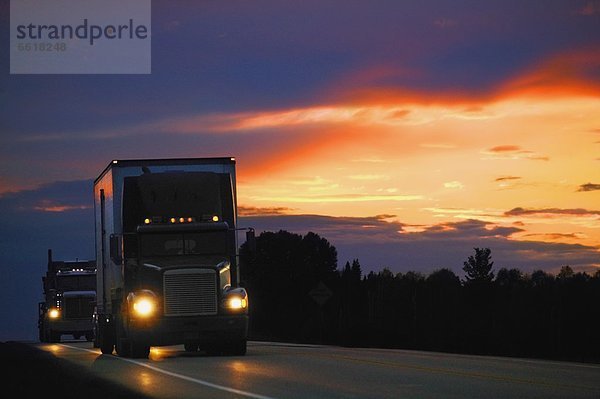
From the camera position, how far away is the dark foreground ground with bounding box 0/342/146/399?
1861cm

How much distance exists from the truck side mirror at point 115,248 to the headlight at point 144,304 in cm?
118

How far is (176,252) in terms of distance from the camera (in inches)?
1160

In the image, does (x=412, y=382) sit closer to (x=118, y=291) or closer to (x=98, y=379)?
(x=98, y=379)

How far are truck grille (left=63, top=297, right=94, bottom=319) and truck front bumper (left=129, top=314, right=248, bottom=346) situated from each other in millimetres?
27359

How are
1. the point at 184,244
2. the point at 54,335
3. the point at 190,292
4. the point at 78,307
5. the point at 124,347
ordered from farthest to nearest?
the point at 54,335, the point at 78,307, the point at 124,347, the point at 184,244, the point at 190,292

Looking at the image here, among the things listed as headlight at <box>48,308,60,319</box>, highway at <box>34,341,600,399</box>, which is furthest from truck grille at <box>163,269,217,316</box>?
headlight at <box>48,308,60,319</box>

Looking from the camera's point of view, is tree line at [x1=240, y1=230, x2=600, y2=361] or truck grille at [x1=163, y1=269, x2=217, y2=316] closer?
truck grille at [x1=163, y1=269, x2=217, y2=316]

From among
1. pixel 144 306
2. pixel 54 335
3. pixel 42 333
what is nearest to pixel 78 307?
pixel 54 335

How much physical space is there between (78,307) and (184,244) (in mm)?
27890

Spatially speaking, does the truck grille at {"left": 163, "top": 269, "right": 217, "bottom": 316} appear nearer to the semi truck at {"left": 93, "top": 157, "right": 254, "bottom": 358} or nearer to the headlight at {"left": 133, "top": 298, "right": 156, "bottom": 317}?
the semi truck at {"left": 93, "top": 157, "right": 254, "bottom": 358}

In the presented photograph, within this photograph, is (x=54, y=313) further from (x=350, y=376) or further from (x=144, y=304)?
(x=350, y=376)

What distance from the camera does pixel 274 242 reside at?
5561 inches

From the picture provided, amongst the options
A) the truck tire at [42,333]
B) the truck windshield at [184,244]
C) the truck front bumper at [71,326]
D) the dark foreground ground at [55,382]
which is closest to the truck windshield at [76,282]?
the truck front bumper at [71,326]

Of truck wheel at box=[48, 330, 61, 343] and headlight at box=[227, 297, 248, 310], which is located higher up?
headlight at box=[227, 297, 248, 310]
